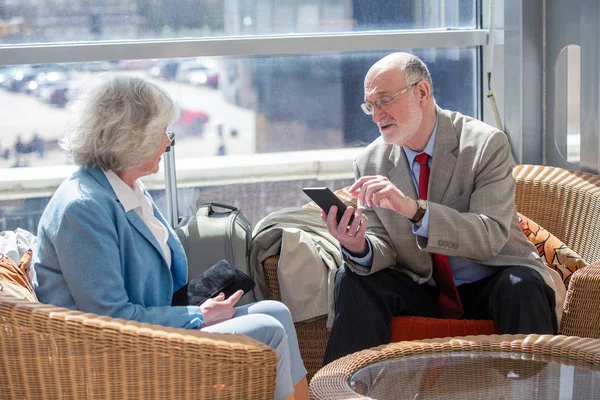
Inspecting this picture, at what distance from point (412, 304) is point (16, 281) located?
1.26 m

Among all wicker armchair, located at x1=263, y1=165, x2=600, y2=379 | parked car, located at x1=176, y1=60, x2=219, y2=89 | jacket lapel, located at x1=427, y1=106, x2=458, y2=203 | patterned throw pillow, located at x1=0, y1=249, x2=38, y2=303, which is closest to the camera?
patterned throw pillow, located at x1=0, y1=249, x2=38, y2=303

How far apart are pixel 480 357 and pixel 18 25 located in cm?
250

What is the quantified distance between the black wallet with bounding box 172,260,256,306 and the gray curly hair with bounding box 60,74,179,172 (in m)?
0.49

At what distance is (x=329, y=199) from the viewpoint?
2740mm

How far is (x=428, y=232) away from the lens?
276cm

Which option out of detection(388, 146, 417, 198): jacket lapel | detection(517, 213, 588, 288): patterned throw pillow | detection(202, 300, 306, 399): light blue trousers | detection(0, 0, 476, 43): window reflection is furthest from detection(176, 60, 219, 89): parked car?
detection(202, 300, 306, 399): light blue trousers

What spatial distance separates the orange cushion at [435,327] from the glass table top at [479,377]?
477 millimetres

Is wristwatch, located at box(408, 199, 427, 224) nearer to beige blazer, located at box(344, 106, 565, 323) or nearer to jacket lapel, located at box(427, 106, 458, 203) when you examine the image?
→ beige blazer, located at box(344, 106, 565, 323)

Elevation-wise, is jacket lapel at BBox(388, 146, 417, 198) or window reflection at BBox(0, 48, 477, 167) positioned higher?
window reflection at BBox(0, 48, 477, 167)

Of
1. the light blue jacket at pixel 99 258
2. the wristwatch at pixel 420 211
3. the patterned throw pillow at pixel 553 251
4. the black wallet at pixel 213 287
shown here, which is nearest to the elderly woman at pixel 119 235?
the light blue jacket at pixel 99 258

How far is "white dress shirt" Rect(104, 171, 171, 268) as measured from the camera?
2.41m

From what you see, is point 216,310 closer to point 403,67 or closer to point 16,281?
point 16,281

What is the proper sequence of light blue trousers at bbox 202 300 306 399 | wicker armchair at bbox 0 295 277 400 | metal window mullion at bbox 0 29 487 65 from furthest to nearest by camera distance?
1. metal window mullion at bbox 0 29 487 65
2. light blue trousers at bbox 202 300 306 399
3. wicker armchair at bbox 0 295 277 400

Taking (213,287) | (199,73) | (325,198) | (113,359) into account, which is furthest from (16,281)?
(199,73)
